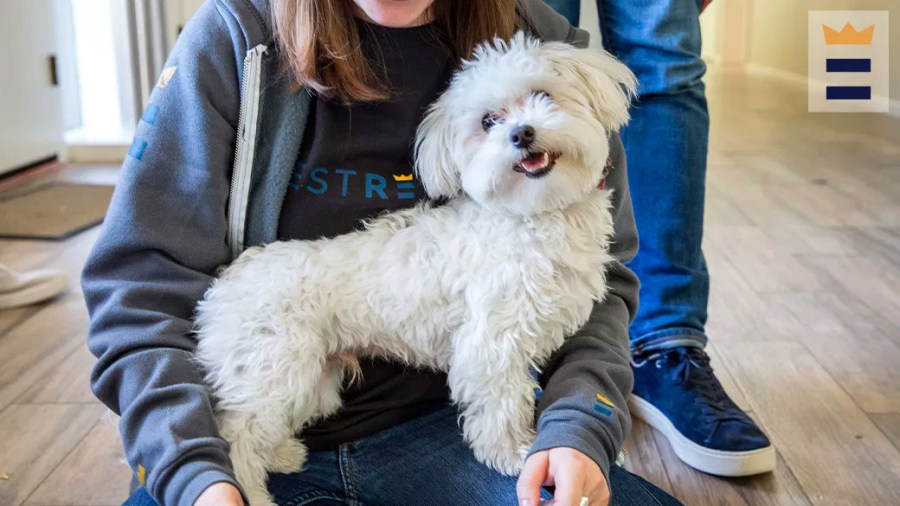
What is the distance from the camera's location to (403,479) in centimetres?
100

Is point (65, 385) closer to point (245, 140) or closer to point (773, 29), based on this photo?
point (245, 140)

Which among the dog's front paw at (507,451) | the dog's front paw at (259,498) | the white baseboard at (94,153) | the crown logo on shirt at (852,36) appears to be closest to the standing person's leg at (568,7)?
the dog's front paw at (507,451)

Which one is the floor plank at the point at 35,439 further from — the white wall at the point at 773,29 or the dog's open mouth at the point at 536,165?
the white wall at the point at 773,29

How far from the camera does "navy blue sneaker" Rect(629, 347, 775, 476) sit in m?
1.40

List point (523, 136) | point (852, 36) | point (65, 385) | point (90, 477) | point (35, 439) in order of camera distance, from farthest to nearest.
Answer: point (852, 36)
point (65, 385)
point (35, 439)
point (90, 477)
point (523, 136)

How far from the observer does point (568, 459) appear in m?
0.88

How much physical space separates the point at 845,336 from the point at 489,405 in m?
1.24

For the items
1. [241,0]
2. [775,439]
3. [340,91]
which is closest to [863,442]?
[775,439]

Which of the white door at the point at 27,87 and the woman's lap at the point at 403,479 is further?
Answer: the white door at the point at 27,87

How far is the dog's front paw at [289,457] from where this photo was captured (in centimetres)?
98

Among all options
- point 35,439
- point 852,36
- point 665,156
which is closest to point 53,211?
point 35,439

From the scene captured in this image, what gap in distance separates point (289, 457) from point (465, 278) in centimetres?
29

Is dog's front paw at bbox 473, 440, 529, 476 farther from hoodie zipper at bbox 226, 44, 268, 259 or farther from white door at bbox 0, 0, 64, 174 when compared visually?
white door at bbox 0, 0, 64, 174

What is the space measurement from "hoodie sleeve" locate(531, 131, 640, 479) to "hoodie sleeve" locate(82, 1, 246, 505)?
356 millimetres
